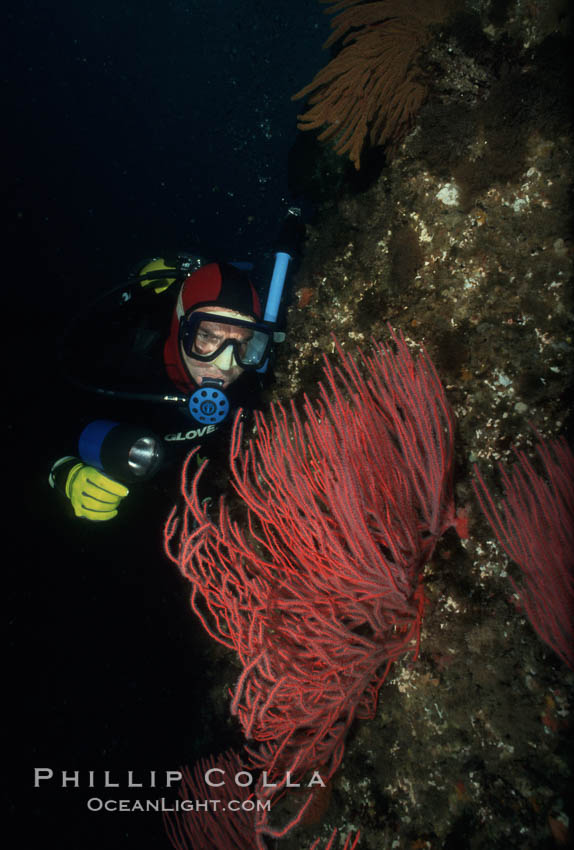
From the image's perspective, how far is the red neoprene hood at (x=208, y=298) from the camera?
3533 mm

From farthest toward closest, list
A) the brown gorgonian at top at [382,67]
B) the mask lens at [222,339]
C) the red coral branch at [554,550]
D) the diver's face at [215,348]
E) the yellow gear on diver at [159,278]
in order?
the yellow gear on diver at [159,278] → the diver's face at [215,348] → the mask lens at [222,339] → the brown gorgonian at top at [382,67] → the red coral branch at [554,550]

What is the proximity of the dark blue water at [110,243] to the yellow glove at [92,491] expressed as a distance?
1137mm

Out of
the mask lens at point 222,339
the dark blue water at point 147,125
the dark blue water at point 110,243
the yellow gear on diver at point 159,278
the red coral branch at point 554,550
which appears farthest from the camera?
the dark blue water at point 147,125

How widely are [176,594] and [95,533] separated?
5.62 feet

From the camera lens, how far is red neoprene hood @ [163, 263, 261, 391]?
139 inches

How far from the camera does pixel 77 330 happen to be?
14.4 feet

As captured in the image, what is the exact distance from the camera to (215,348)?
3.64 meters

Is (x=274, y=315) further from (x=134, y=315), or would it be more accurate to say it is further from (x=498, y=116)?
(x=498, y=116)

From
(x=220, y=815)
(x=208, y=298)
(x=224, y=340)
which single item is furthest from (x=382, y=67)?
(x=220, y=815)

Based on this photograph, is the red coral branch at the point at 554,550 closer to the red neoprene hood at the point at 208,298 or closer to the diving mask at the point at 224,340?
the diving mask at the point at 224,340

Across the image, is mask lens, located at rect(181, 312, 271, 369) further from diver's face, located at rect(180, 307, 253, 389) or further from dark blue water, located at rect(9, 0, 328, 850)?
dark blue water, located at rect(9, 0, 328, 850)

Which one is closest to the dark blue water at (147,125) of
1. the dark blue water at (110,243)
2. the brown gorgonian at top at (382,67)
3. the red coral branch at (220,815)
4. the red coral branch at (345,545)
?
the dark blue water at (110,243)

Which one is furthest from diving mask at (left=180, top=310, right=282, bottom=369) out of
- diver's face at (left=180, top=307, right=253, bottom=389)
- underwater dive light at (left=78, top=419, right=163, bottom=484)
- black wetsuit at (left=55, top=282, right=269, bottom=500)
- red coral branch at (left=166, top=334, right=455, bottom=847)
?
red coral branch at (left=166, top=334, right=455, bottom=847)

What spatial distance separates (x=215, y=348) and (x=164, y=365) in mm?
605
